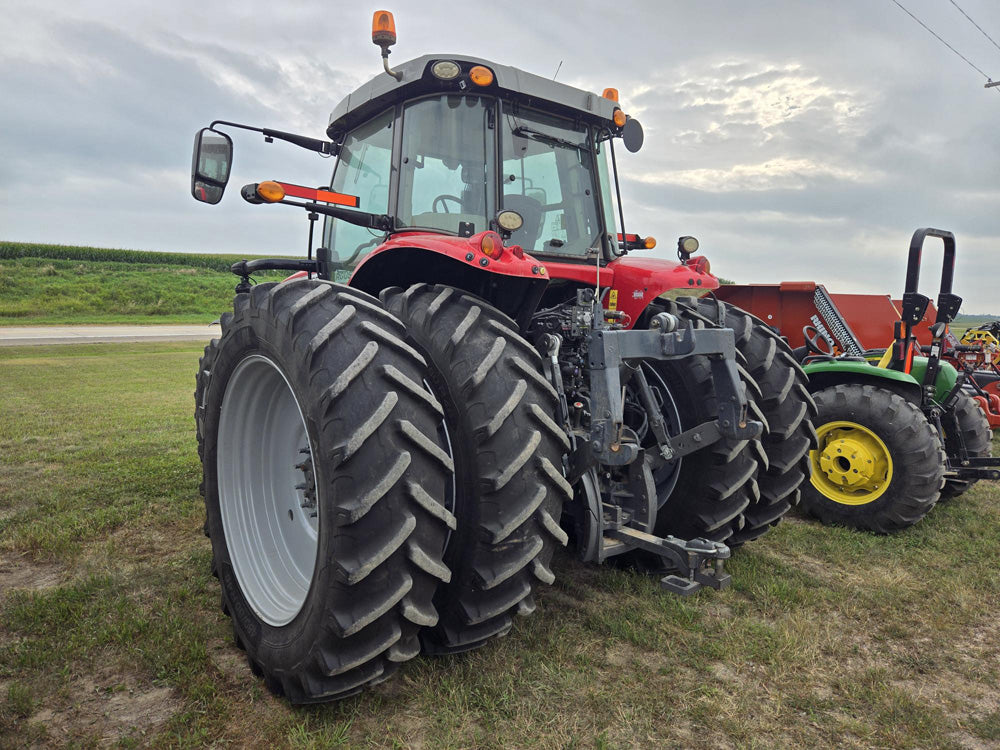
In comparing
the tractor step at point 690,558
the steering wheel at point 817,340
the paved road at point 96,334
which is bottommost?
the paved road at point 96,334

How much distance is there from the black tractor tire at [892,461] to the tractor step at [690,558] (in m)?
2.14

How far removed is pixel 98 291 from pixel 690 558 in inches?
1437

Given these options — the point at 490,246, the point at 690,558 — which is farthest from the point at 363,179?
the point at 690,558

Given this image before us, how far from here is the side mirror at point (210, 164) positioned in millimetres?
3215

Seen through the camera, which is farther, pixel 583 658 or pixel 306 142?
pixel 306 142

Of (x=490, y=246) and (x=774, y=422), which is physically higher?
(x=490, y=246)

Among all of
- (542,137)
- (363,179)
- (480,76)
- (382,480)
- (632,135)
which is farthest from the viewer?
(632,135)

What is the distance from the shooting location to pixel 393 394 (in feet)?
6.81

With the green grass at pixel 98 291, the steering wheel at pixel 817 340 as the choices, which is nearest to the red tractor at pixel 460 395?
the steering wheel at pixel 817 340

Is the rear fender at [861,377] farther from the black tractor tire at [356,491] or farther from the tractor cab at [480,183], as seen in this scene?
the black tractor tire at [356,491]

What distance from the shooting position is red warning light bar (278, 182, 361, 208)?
9.46ft

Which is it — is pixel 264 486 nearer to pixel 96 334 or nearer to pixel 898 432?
pixel 898 432

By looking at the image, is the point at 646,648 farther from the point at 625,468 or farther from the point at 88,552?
the point at 88,552

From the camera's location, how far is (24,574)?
3.44 metres
